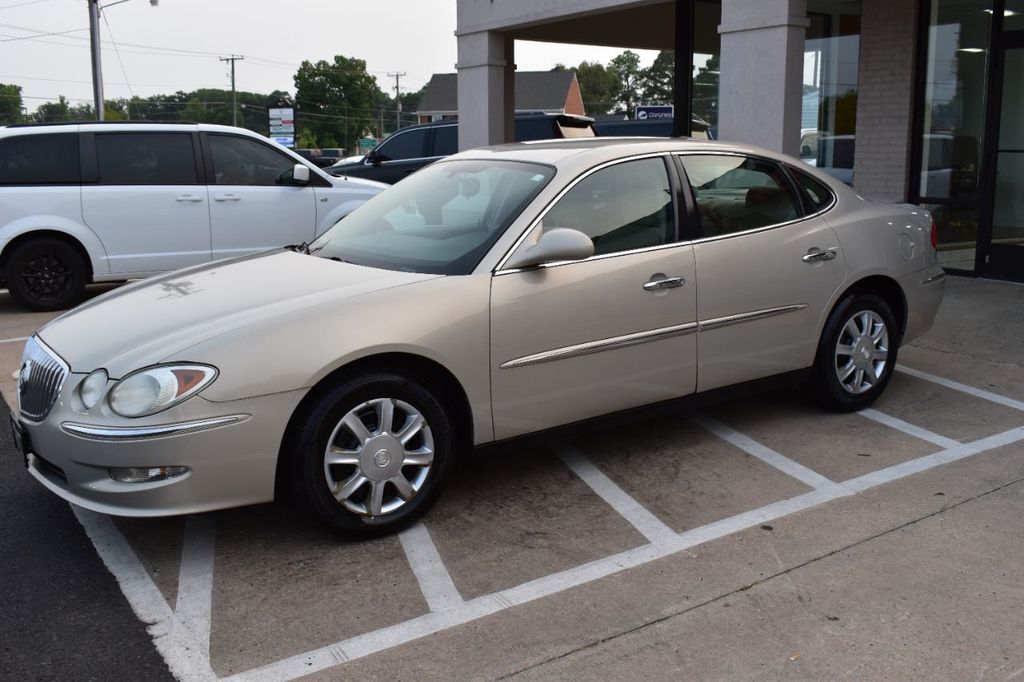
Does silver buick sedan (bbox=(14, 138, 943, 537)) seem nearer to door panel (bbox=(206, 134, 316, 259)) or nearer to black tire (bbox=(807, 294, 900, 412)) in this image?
black tire (bbox=(807, 294, 900, 412))

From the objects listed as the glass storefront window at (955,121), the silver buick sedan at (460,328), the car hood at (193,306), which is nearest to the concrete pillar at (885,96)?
the glass storefront window at (955,121)

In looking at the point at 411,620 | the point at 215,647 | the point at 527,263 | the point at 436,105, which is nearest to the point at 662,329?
the point at 527,263

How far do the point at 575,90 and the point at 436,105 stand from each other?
11.4 m

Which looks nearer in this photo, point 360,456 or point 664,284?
point 360,456

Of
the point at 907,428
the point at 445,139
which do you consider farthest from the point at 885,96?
the point at 445,139

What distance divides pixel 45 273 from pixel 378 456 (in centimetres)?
688

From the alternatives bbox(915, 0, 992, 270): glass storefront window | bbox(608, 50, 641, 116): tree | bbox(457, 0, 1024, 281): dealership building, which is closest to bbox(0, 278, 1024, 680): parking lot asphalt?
bbox(457, 0, 1024, 281): dealership building

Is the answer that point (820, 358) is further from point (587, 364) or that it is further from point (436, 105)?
point (436, 105)

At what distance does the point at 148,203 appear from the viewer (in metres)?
9.68

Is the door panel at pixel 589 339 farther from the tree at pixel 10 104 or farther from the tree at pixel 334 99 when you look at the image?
the tree at pixel 334 99

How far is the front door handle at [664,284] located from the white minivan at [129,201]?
5.58 meters

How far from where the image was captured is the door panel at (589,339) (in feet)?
14.3

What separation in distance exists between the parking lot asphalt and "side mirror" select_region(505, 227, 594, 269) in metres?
0.89

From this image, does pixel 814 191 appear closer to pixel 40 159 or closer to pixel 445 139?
pixel 40 159
